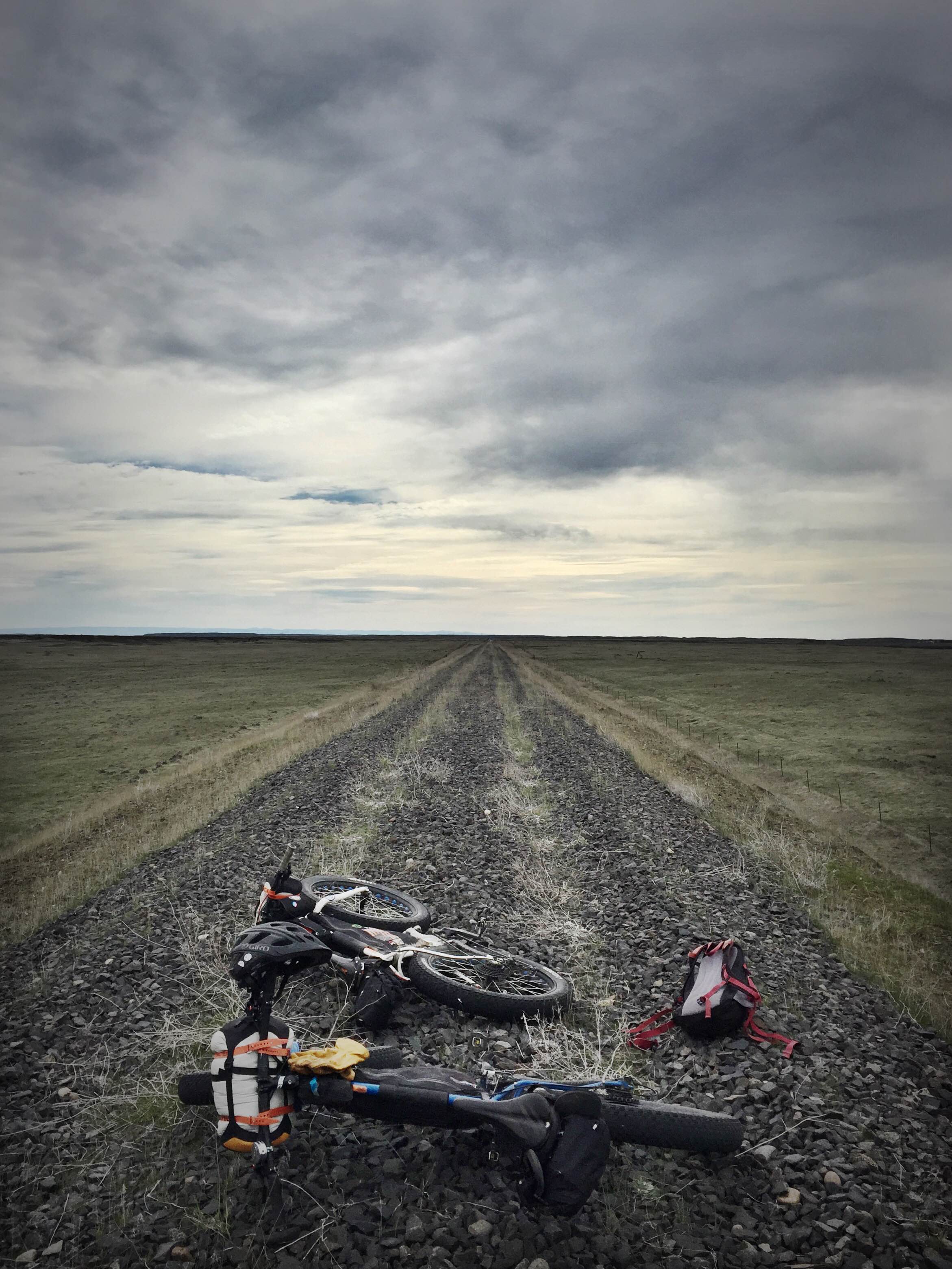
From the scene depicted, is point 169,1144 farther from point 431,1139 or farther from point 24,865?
point 24,865

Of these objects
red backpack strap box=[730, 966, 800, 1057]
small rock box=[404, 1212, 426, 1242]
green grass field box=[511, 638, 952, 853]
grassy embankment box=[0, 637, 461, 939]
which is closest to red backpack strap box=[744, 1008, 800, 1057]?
red backpack strap box=[730, 966, 800, 1057]

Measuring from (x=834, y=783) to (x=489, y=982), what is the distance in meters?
18.9

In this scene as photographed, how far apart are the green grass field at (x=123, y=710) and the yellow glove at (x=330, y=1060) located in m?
15.8

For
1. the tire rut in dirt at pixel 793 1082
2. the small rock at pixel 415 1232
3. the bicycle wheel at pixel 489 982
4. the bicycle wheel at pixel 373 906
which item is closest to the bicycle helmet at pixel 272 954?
the small rock at pixel 415 1232

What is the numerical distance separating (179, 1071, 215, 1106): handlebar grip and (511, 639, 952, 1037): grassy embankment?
24.6ft

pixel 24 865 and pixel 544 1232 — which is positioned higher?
pixel 544 1232

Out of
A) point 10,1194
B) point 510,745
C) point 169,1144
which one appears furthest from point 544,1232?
point 510,745

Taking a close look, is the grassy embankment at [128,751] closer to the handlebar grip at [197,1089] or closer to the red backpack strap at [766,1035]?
the handlebar grip at [197,1089]

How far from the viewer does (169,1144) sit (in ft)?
18.2

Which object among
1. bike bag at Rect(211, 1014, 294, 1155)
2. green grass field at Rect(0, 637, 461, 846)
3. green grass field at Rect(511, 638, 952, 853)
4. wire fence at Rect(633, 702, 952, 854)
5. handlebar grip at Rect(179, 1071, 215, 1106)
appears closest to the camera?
bike bag at Rect(211, 1014, 294, 1155)

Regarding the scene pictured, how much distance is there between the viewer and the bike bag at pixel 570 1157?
4676 millimetres

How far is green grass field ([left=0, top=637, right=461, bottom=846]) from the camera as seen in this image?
2300cm

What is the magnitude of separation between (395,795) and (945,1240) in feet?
45.3

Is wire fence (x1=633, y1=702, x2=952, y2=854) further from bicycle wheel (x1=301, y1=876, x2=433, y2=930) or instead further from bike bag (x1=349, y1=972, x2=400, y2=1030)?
bike bag (x1=349, y1=972, x2=400, y2=1030)
